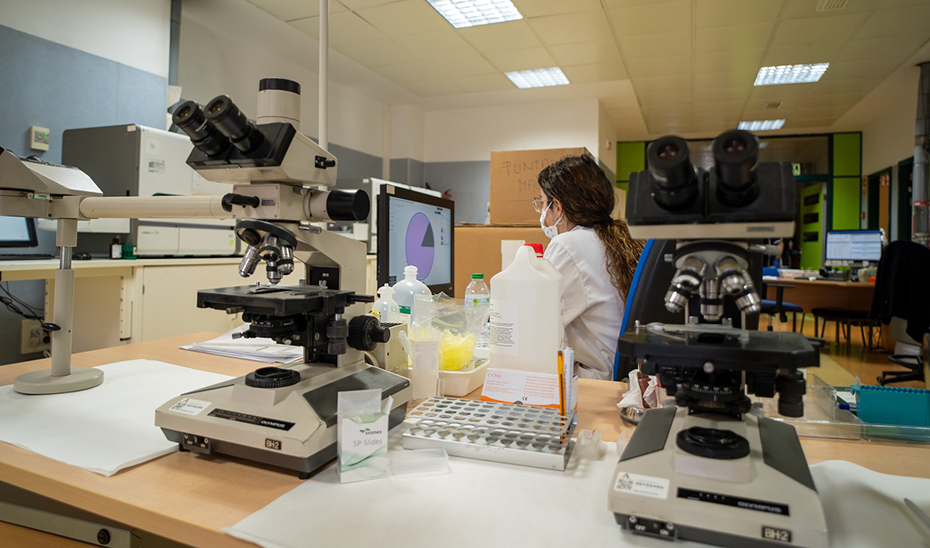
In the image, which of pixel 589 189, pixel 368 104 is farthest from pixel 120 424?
pixel 368 104

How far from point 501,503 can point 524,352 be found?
428mm

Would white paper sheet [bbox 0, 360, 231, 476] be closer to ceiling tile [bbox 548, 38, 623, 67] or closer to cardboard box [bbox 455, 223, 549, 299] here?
cardboard box [bbox 455, 223, 549, 299]

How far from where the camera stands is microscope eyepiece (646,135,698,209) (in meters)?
0.58

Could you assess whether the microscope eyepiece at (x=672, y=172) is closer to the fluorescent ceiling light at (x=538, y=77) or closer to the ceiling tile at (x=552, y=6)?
the ceiling tile at (x=552, y=6)

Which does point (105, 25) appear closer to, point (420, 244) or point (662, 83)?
point (420, 244)

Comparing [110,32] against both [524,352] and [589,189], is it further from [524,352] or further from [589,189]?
[524,352]

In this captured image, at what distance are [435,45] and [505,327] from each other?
4124 mm

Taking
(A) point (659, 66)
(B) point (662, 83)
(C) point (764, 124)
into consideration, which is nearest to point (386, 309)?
(A) point (659, 66)

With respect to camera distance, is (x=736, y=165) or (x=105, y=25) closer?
(x=736, y=165)

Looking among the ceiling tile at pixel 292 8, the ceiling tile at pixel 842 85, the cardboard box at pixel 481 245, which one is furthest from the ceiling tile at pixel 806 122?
the cardboard box at pixel 481 245

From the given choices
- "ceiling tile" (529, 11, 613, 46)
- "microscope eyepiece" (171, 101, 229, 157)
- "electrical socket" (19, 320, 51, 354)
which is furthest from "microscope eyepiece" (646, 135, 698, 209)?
"ceiling tile" (529, 11, 613, 46)

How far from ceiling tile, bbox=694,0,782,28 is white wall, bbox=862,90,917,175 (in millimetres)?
2989

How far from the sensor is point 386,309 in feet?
4.31

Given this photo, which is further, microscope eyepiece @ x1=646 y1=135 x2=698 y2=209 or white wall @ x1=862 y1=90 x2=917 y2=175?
white wall @ x1=862 y1=90 x2=917 y2=175
